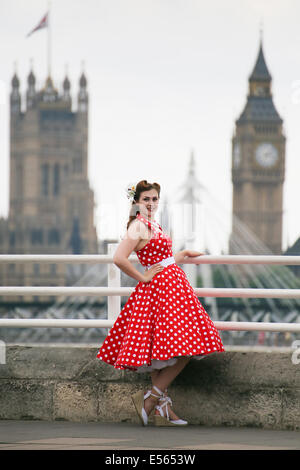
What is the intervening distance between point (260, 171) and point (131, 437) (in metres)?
104

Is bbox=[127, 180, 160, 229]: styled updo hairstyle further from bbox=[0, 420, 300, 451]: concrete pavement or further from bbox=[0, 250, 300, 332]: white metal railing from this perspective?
Result: bbox=[0, 420, 300, 451]: concrete pavement

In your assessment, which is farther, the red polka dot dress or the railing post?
the railing post

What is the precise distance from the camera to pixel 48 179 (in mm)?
106062

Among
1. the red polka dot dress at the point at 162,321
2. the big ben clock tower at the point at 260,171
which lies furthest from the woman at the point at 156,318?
the big ben clock tower at the point at 260,171

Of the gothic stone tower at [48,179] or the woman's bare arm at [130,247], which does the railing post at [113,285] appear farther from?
the gothic stone tower at [48,179]

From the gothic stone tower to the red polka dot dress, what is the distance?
94025mm

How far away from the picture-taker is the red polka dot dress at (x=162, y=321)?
165 inches

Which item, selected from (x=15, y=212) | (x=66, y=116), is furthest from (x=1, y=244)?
(x=66, y=116)

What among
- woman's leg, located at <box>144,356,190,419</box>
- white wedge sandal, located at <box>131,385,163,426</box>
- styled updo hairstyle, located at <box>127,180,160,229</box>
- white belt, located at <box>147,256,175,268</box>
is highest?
styled updo hairstyle, located at <box>127,180,160,229</box>

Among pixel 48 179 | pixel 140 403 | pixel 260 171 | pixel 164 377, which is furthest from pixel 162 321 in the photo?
pixel 260 171

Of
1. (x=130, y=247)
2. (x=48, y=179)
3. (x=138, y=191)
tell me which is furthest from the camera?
(x=48, y=179)

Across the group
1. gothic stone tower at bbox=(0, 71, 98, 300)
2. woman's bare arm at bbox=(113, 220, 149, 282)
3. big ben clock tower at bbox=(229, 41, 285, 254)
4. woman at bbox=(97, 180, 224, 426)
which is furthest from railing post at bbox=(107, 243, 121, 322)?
big ben clock tower at bbox=(229, 41, 285, 254)

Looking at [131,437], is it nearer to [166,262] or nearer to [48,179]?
[166,262]

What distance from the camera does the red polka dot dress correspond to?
13.8 ft
